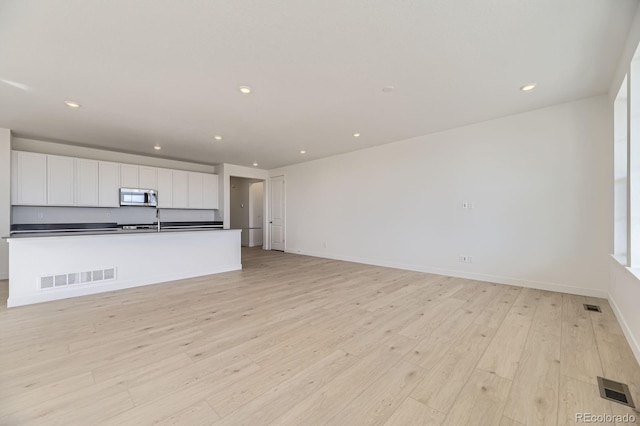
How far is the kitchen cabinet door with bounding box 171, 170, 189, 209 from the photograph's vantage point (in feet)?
21.1

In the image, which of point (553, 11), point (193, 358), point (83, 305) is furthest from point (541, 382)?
point (83, 305)

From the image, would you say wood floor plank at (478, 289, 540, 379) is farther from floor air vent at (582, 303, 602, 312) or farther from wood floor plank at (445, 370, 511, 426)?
floor air vent at (582, 303, 602, 312)

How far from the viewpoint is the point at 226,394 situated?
1.60 m

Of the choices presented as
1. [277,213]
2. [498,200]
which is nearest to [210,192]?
[277,213]

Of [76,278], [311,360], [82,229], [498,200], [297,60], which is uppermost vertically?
[297,60]

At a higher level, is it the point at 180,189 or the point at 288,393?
the point at 180,189

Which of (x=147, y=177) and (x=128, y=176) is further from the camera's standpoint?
(x=147, y=177)

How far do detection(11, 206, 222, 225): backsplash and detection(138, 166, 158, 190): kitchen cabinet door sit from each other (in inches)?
28.3

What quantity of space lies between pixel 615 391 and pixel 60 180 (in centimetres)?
804

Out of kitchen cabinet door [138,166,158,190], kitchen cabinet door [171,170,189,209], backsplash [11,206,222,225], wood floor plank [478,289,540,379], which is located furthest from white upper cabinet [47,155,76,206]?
wood floor plank [478,289,540,379]

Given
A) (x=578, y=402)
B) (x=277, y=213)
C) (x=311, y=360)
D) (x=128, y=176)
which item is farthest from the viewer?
(x=277, y=213)

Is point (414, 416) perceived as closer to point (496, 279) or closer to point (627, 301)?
point (627, 301)

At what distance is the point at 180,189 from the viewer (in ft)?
21.5

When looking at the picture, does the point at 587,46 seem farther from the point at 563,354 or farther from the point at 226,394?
the point at 226,394
